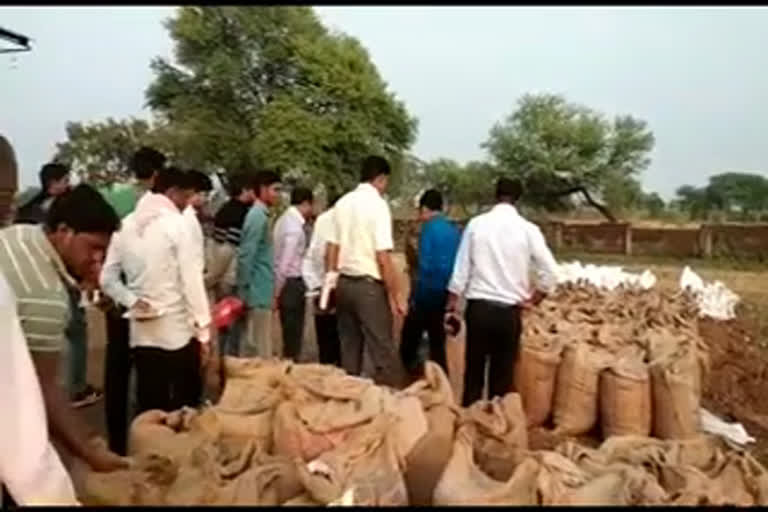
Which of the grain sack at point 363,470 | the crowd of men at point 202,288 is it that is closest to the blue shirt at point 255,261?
the crowd of men at point 202,288

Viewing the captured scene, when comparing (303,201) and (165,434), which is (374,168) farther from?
(165,434)

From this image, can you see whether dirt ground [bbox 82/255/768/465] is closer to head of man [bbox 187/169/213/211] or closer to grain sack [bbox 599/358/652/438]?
grain sack [bbox 599/358/652/438]

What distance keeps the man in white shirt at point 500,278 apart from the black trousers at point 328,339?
4.49 ft

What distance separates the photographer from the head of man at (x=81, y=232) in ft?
10.7

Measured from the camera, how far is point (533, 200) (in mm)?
51562

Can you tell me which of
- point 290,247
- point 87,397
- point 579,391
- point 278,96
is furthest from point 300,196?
point 278,96

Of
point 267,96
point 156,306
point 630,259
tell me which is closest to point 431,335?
point 156,306

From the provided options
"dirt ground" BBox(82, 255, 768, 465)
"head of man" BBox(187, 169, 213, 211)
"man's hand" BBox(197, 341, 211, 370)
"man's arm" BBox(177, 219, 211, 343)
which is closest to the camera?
"man's arm" BBox(177, 219, 211, 343)

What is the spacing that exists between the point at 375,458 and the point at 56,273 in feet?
3.90

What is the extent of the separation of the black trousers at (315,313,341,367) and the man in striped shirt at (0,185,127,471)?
4598mm

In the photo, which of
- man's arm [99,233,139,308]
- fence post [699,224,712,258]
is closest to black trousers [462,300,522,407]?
man's arm [99,233,139,308]

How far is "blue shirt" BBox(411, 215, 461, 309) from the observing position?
26.2 feet

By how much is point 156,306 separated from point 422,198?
353cm

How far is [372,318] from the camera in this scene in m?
6.88
